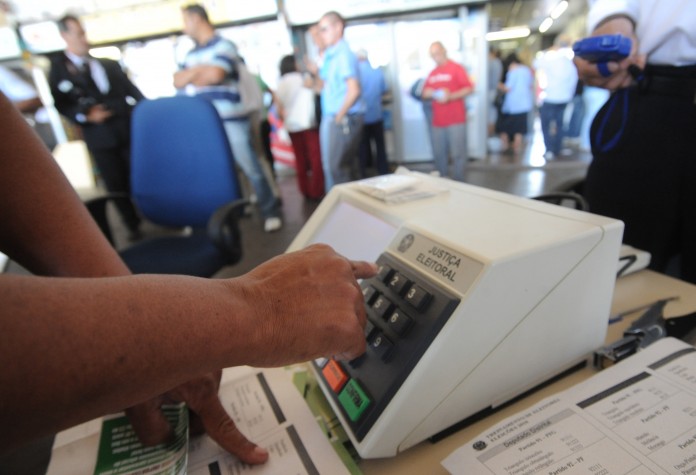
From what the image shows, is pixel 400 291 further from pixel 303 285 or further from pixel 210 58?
pixel 210 58

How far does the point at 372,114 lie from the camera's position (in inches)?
154

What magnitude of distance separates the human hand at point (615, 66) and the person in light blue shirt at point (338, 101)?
179 centimetres

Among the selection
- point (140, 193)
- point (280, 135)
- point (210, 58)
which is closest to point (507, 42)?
point (280, 135)

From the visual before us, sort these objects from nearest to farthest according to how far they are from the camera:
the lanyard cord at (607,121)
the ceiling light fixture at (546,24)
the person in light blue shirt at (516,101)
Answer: the lanyard cord at (607,121) → the person in light blue shirt at (516,101) → the ceiling light fixture at (546,24)

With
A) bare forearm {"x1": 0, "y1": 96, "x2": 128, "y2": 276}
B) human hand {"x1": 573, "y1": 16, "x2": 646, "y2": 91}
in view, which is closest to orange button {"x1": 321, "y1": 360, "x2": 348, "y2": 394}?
bare forearm {"x1": 0, "y1": 96, "x2": 128, "y2": 276}

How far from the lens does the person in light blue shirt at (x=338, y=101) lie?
2.43m

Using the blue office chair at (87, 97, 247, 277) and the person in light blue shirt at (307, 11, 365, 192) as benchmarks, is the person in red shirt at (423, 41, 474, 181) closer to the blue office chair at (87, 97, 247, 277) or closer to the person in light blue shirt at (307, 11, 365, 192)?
the person in light blue shirt at (307, 11, 365, 192)

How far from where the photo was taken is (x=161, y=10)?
428cm

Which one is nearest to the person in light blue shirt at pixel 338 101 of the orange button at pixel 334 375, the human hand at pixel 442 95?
the human hand at pixel 442 95

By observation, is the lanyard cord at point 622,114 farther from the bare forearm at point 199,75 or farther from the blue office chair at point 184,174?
the bare forearm at point 199,75

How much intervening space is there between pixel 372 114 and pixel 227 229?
2954 mm

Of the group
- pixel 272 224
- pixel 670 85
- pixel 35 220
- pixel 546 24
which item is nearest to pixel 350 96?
pixel 272 224

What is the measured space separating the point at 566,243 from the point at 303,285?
11.1 inches

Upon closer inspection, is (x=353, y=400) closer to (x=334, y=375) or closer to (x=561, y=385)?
(x=334, y=375)
